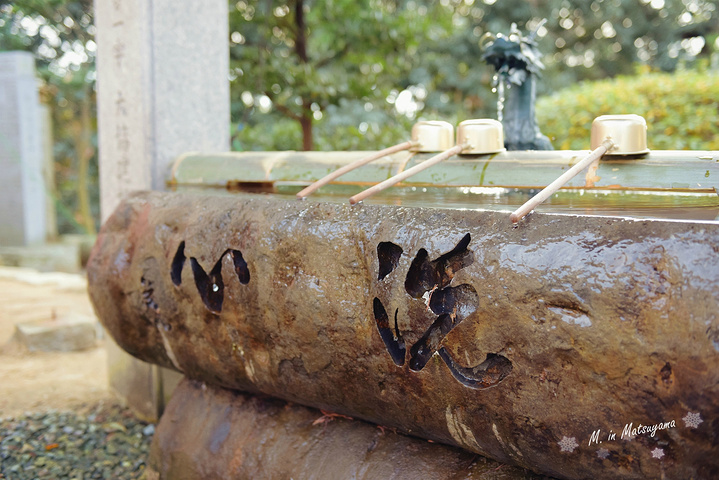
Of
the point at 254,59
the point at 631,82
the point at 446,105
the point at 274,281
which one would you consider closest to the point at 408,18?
the point at 254,59

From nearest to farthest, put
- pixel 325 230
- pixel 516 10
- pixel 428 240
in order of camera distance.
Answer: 1. pixel 428 240
2. pixel 325 230
3. pixel 516 10

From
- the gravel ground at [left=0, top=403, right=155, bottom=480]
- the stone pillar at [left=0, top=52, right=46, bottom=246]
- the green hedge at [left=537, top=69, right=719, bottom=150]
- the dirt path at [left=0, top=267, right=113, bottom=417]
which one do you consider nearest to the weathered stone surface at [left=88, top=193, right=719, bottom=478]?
the gravel ground at [left=0, top=403, right=155, bottom=480]

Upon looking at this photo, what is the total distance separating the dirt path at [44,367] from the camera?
144 inches

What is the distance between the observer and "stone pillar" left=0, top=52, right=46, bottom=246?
31.5 feet

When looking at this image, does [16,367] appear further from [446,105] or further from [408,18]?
[446,105]

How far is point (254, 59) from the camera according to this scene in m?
5.43

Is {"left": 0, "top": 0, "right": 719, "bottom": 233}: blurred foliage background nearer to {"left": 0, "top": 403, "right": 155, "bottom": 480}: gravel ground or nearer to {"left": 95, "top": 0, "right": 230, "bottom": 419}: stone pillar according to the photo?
{"left": 95, "top": 0, "right": 230, "bottom": 419}: stone pillar

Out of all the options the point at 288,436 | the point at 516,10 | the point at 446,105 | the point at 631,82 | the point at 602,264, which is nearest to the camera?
the point at 602,264

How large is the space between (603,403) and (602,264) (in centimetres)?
32

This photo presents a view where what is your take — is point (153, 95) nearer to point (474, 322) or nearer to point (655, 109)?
point (474, 322)

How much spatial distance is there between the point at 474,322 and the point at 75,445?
2.57 meters

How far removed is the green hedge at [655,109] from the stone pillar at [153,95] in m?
3.70

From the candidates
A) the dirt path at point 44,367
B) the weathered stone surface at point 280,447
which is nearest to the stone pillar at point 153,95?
the dirt path at point 44,367

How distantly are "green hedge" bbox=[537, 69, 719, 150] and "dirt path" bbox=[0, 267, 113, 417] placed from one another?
4.61m
